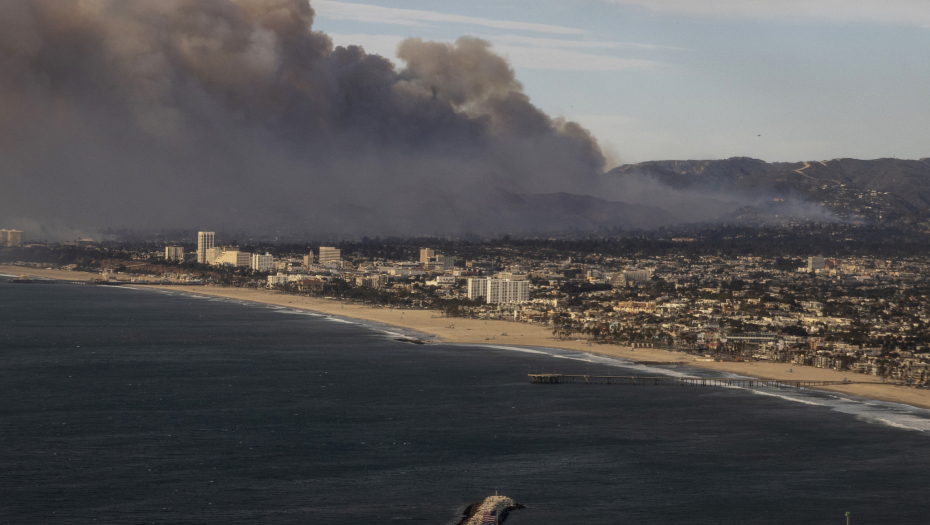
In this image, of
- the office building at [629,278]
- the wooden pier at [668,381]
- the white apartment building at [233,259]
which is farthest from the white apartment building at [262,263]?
the wooden pier at [668,381]

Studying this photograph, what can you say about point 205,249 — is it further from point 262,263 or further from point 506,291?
point 506,291

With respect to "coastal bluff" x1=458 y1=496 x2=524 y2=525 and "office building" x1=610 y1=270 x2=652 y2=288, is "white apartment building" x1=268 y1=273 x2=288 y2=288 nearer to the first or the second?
"office building" x1=610 y1=270 x2=652 y2=288

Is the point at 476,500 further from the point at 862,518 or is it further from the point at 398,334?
the point at 398,334

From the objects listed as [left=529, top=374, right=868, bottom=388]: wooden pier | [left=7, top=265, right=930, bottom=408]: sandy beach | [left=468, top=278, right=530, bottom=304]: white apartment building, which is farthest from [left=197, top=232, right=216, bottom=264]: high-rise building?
[left=529, top=374, right=868, bottom=388]: wooden pier

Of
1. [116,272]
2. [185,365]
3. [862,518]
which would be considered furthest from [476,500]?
[116,272]

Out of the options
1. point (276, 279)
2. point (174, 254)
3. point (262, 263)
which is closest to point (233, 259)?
point (262, 263)

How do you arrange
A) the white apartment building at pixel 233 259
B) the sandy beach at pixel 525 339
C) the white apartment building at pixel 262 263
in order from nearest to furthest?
1. the sandy beach at pixel 525 339
2. the white apartment building at pixel 262 263
3. the white apartment building at pixel 233 259

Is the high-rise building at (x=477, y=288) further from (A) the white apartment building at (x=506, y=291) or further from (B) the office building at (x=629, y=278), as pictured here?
(B) the office building at (x=629, y=278)
